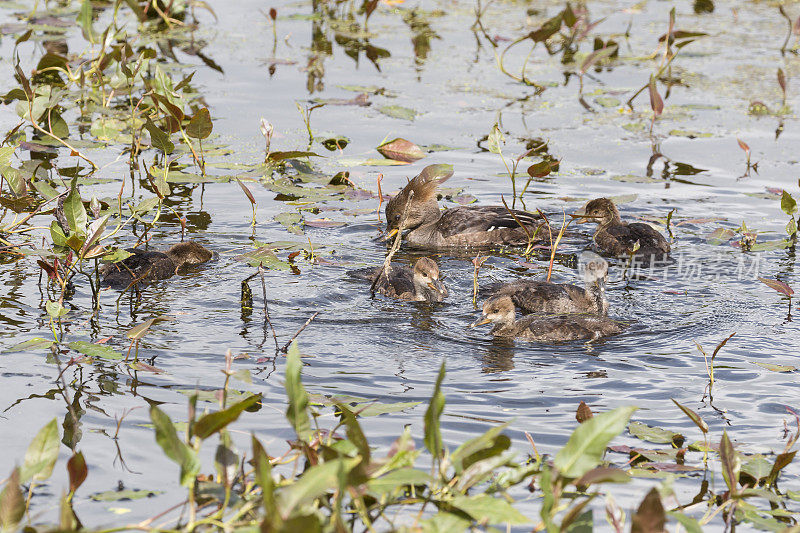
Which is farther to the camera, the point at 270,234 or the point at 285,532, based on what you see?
the point at 270,234

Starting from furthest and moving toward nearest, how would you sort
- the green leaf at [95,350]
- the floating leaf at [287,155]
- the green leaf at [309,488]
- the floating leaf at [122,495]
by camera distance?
the floating leaf at [287,155]
the green leaf at [95,350]
the floating leaf at [122,495]
the green leaf at [309,488]

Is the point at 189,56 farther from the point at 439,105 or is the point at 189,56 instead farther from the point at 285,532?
the point at 285,532

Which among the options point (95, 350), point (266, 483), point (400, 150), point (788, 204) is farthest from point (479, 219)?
point (266, 483)

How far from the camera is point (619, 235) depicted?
6.60 m

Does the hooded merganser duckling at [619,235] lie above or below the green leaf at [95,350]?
above

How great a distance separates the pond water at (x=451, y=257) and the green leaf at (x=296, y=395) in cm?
70

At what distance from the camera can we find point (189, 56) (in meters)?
10.7

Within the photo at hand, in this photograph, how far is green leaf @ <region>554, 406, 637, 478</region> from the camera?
2592 mm

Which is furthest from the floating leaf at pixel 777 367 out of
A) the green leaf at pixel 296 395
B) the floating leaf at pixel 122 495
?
the floating leaf at pixel 122 495

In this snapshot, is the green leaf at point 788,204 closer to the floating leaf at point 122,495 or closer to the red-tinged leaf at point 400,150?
the red-tinged leaf at point 400,150

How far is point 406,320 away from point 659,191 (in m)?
3.04

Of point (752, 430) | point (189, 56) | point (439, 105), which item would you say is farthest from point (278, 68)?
point (752, 430)

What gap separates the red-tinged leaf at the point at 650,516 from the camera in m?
2.54

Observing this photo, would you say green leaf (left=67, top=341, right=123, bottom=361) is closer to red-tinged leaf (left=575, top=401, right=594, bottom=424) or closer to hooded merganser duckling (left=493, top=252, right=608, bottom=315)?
red-tinged leaf (left=575, top=401, right=594, bottom=424)
